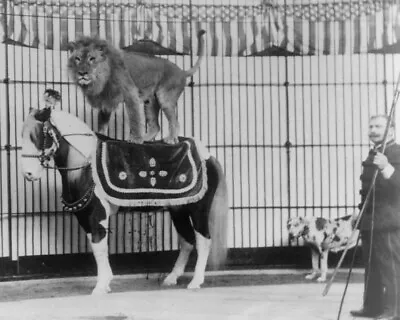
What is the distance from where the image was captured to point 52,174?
4531mm

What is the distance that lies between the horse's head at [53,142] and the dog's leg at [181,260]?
0.86m

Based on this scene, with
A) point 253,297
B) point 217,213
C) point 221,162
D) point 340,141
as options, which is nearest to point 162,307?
point 253,297

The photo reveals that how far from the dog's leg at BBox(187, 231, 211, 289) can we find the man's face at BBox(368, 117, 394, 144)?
1.51 m

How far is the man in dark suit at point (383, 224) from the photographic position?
305 centimetres

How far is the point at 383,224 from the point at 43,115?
1.98 metres

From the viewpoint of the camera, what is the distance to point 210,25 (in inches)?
161

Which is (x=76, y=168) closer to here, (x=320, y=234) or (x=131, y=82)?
(x=131, y=82)

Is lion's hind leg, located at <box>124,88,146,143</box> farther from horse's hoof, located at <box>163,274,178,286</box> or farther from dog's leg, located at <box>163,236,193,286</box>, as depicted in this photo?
horse's hoof, located at <box>163,274,178,286</box>

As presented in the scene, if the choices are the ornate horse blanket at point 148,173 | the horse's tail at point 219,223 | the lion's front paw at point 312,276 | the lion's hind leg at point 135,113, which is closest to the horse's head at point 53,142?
the ornate horse blanket at point 148,173

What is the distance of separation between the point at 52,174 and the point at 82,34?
110 cm

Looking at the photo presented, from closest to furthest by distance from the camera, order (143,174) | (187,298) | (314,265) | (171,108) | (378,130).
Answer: (378,130) → (187,298) → (143,174) → (171,108) → (314,265)

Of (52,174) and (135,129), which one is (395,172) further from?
(52,174)

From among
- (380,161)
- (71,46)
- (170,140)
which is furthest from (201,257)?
(380,161)

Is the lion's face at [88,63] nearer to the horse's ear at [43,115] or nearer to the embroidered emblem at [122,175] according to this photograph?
the horse's ear at [43,115]
